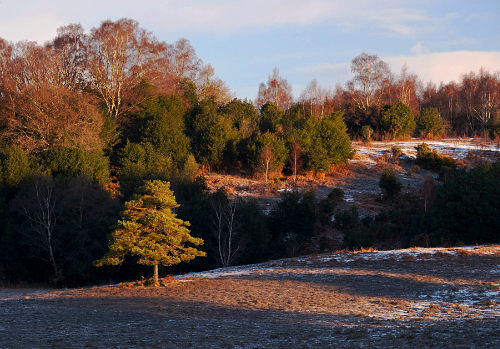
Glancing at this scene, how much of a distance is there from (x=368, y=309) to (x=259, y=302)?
3.31m

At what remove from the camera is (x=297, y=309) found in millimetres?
13219

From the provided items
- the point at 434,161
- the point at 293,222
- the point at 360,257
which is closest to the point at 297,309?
the point at 360,257

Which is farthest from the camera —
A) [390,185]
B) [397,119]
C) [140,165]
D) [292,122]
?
[397,119]

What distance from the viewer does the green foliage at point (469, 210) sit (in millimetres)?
28078

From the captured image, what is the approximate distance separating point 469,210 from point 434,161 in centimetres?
2218

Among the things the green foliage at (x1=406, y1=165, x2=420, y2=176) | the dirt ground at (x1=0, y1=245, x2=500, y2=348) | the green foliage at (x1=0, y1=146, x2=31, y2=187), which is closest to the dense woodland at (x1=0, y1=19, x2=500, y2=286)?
the green foliage at (x1=0, y1=146, x2=31, y2=187)

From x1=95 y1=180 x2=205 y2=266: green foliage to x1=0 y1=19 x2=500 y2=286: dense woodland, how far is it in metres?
0.85

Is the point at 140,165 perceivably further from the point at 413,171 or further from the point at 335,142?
the point at 413,171

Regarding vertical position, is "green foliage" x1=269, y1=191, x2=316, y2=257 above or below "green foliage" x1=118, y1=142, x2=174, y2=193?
below

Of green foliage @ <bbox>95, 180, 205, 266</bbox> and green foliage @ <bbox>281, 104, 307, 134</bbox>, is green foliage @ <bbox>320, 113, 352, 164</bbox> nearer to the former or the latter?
green foliage @ <bbox>281, 104, 307, 134</bbox>

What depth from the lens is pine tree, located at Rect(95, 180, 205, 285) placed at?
19.2m

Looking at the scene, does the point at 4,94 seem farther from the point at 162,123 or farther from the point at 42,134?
the point at 162,123

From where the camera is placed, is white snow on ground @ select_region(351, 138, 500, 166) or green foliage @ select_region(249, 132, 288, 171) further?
white snow on ground @ select_region(351, 138, 500, 166)

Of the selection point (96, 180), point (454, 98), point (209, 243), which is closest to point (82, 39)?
point (96, 180)
